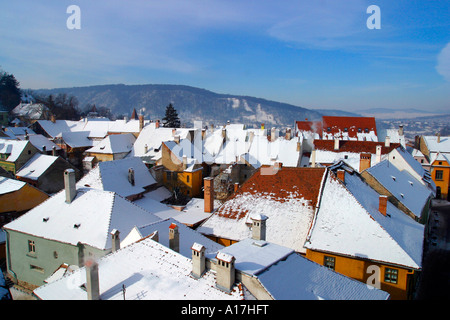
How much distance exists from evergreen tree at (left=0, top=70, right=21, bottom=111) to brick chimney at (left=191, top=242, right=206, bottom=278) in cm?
10211

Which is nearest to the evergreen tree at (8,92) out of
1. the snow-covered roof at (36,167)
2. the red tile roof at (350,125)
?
the snow-covered roof at (36,167)

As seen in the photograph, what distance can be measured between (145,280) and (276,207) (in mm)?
12904

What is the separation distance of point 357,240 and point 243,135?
35398 mm

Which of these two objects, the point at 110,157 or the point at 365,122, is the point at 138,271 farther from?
the point at 365,122

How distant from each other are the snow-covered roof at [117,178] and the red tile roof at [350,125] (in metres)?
38.9

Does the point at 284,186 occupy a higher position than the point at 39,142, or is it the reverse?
the point at 39,142

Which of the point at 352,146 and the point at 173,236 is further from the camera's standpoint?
the point at 352,146

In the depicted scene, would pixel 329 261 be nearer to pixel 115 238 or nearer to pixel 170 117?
pixel 115 238

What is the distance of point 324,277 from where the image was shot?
43.2 ft

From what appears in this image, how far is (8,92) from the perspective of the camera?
95.7 meters

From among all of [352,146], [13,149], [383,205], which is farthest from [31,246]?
[352,146]

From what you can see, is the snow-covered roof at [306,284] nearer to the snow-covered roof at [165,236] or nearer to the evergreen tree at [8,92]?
the snow-covered roof at [165,236]

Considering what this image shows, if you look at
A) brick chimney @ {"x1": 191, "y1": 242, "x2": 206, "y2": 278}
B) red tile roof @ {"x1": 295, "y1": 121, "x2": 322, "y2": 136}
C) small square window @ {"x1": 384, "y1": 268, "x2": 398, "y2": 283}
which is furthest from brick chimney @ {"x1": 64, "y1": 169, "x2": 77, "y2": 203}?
red tile roof @ {"x1": 295, "y1": 121, "x2": 322, "y2": 136}
